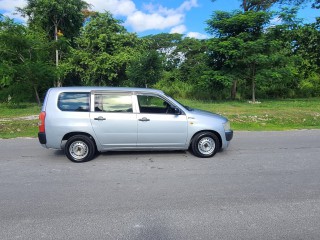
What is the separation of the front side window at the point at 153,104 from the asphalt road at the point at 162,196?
3.75 feet

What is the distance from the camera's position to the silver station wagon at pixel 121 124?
6691 millimetres

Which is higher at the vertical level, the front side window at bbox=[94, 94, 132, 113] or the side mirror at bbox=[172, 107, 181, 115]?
the front side window at bbox=[94, 94, 132, 113]

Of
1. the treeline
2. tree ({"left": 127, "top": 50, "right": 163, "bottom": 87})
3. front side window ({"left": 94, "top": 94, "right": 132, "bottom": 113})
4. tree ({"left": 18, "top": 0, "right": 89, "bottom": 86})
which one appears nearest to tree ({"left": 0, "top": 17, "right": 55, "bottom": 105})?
the treeline

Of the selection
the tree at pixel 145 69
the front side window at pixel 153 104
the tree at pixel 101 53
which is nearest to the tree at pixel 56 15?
the tree at pixel 101 53

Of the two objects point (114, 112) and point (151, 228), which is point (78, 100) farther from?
point (151, 228)

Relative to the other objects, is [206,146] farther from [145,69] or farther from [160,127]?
[145,69]

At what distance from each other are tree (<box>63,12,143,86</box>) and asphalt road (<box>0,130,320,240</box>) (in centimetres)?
2265

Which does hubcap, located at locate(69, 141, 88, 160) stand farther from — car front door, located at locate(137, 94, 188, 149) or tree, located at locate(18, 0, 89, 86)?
tree, located at locate(18, 0, 89, 86)

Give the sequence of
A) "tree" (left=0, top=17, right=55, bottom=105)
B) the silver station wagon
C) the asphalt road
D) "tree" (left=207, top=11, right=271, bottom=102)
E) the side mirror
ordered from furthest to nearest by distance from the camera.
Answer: "tree" (left=207, top=11, right=271, bottom=102)
"tree" (left=0, top=17, right=55, bottom=105)
the side mirror
the silver station wagon
the asphalt road

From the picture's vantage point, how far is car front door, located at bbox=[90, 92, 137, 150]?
6.75 meters

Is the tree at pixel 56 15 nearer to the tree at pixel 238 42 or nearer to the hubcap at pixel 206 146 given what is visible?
the tree at pixel 238 42

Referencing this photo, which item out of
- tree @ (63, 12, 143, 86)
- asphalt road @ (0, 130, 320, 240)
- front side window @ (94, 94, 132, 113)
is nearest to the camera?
asphalt road @ (0, 130, 320, 240)

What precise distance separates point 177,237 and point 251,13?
2000cm

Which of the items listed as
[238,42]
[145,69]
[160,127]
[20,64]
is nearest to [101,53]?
[145,69]
